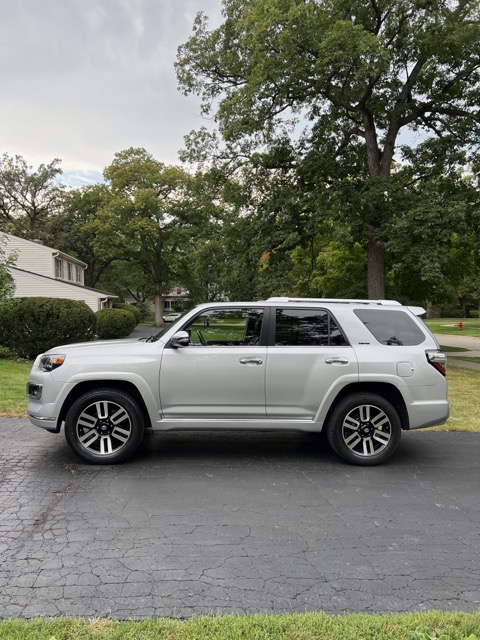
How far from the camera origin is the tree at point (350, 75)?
12805mm

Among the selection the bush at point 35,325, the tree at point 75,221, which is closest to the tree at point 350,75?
the bush at point 35,325

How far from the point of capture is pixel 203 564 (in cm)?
285

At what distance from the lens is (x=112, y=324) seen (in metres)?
24.0

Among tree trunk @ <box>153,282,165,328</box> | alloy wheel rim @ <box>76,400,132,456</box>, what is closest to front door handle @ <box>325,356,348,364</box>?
alloy wheel rim @ <box>76,400,132,456</box>

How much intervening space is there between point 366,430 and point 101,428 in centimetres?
290

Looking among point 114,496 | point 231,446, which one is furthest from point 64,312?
point 114,496

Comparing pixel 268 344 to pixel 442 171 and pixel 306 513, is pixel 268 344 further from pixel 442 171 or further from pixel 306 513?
pixel 442 171

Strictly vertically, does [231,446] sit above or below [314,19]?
below

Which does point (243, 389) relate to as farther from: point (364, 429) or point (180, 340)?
point (364, 429)

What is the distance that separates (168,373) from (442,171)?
16.1 metres

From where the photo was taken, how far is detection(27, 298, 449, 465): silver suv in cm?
463

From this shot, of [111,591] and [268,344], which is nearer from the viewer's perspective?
[111,591]

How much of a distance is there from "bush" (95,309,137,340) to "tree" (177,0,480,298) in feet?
38.6

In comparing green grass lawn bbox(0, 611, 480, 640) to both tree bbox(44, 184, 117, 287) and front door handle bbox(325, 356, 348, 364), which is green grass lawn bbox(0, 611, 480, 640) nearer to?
front door handle bbox(325, 356, 348, 364)
